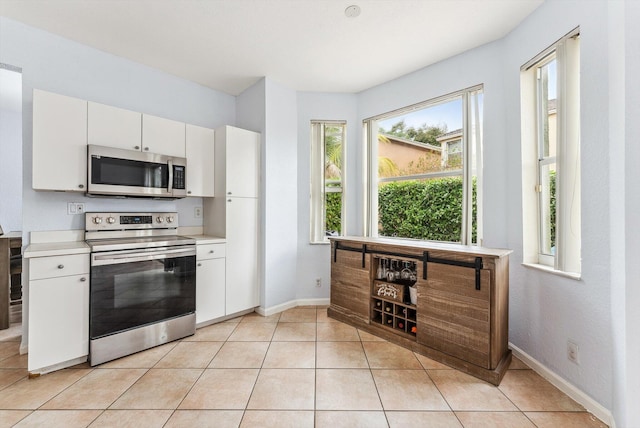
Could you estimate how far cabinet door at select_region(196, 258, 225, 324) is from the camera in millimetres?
2814

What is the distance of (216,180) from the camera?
3.17 m

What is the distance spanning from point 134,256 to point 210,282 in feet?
2.59

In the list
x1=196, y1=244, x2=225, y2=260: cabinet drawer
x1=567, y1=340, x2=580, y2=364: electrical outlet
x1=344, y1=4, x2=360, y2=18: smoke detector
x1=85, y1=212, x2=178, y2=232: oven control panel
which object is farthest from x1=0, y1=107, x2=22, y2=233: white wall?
x1=567, y1=340, x2=580, y2=364: electrical outlet

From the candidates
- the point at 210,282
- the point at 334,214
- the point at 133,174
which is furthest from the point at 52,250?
the point at 334,214

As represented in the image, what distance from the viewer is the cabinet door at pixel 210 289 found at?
9.23 feet

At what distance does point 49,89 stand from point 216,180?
1.57 m

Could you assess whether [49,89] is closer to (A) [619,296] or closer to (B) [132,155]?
(B) [132,155]

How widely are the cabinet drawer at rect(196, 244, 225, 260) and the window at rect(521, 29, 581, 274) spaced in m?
2.84

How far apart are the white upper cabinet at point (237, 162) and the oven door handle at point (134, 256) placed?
2.55 feet

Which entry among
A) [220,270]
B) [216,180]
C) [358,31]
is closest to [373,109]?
[358,31]

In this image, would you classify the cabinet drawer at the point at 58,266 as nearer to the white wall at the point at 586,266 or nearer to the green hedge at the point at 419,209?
the green hedge at the point at 419,209

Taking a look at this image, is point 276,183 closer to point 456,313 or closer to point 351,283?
point 351,283

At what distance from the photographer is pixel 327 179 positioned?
12.3ft

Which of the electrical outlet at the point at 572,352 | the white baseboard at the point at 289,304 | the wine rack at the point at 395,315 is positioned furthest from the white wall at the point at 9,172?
the electrical outlet at the point at 572,352
